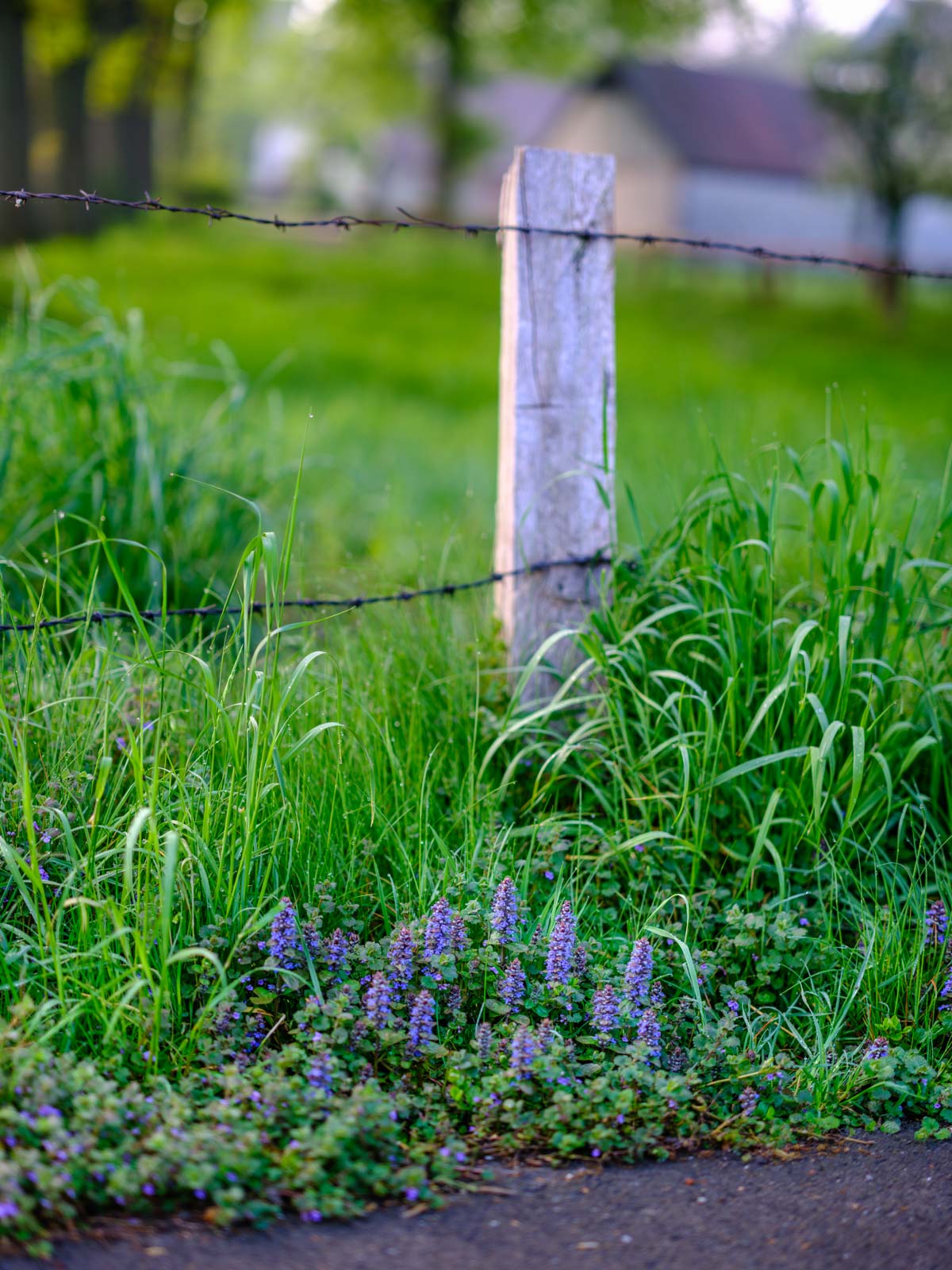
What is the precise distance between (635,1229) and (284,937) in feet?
2.88

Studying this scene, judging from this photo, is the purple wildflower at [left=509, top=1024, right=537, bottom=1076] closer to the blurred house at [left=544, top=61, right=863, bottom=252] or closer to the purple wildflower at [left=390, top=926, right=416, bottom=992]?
the purple wildflower at [left=390, top=926, right=416, bottom=992]

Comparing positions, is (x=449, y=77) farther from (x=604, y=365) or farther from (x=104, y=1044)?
(x=104, y=1044)

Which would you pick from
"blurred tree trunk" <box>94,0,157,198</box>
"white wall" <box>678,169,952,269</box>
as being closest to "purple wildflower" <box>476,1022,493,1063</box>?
"blurred tree trunk" <box>94,0,157,198</box>

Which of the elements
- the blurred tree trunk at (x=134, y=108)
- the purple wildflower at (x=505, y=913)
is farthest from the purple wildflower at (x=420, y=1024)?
the blurred tree trunk at (x=134, y=108)

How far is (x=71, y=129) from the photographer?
19031mm

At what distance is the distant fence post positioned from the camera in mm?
3275

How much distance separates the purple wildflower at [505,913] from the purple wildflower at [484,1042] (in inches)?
8.8

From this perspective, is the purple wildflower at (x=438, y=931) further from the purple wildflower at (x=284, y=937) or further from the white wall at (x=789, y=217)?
the white wall at (x=789, y=217)

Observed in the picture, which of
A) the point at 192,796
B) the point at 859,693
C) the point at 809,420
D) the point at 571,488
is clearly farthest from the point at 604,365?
the point at 809,420

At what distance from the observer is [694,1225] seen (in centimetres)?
208

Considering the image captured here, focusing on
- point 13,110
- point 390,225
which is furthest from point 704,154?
point 390,225

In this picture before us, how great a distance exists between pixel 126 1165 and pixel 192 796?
82cm

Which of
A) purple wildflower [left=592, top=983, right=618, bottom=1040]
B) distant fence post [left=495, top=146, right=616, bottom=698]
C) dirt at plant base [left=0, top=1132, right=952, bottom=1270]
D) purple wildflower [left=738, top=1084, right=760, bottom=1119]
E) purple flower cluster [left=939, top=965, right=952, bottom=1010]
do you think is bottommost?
dirt at plant base [left=0, top=1132, right=952, bottom=1270]

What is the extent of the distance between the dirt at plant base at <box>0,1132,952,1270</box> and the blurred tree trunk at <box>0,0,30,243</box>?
57.5 ft
